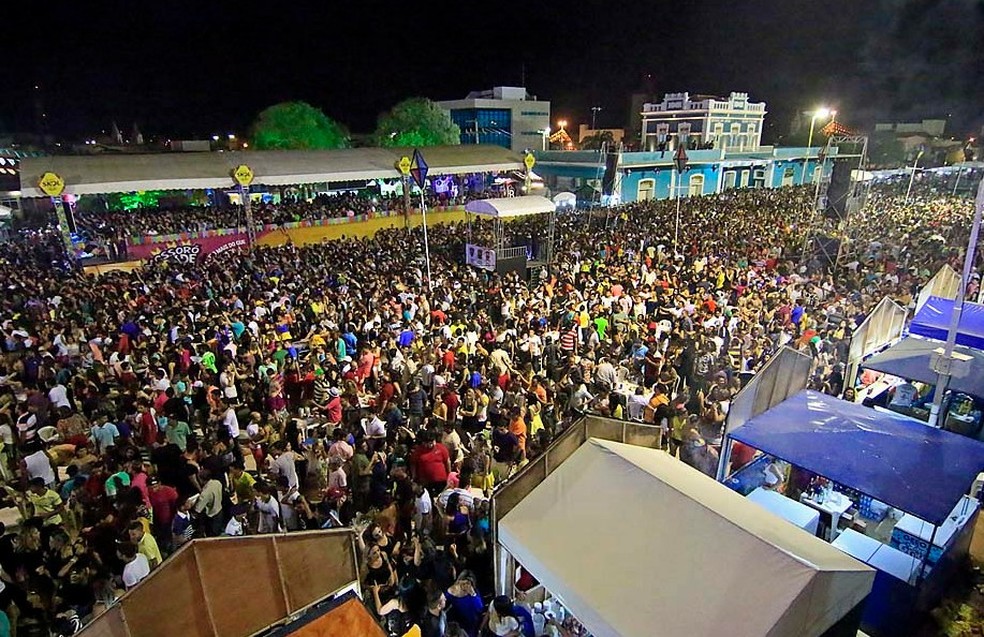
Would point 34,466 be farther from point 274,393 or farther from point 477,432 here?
point 477,432

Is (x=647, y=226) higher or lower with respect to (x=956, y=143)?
lower

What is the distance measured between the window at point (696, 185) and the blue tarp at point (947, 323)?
1114 inches

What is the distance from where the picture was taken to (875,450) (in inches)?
214

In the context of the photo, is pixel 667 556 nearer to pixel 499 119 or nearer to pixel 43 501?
pixel 43 501

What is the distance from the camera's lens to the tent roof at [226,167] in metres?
18.1

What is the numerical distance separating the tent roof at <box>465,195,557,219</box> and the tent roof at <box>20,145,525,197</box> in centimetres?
893

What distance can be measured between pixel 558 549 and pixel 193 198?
33037mm

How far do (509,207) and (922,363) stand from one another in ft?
34.8

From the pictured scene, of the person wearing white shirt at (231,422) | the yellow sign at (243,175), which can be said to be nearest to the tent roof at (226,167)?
the yellow sign at (243,175)

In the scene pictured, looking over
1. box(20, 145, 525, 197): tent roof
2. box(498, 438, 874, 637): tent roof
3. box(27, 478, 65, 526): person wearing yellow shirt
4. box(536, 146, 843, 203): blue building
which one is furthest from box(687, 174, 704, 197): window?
box(27, 478, 65, 526): person wearing yellow shirt

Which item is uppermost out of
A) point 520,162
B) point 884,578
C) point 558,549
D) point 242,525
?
point 520,162

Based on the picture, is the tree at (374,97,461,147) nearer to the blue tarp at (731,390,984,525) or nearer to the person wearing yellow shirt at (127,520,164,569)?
the blue tarp at (731,390,984,525)

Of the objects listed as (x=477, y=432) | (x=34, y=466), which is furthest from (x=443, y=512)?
(x=34, y=466)

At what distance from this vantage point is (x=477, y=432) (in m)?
6.96
